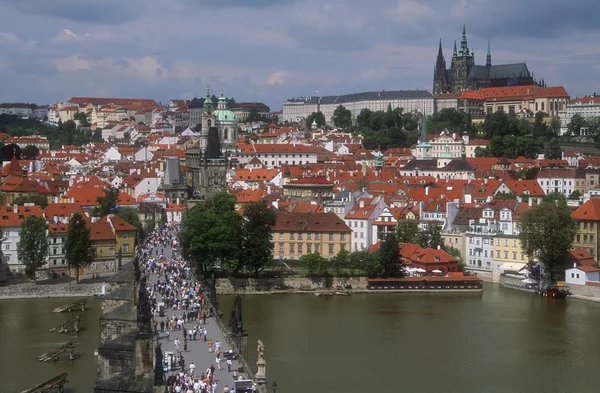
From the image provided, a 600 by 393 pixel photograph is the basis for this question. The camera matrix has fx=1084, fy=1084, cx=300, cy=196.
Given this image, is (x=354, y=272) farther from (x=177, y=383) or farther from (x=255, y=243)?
(x=177, y=383)

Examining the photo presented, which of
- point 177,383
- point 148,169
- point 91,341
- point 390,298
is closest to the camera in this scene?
point 177,383

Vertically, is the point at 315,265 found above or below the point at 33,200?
below

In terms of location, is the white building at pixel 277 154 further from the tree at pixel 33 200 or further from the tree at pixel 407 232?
the tree at pixel 407 232


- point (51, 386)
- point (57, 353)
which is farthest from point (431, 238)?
point (51, 386)

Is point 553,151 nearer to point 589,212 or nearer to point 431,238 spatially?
point 589,212

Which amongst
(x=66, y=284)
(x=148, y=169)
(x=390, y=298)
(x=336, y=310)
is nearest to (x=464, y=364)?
(x=336, y=310)

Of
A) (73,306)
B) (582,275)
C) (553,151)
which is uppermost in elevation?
(553,151)

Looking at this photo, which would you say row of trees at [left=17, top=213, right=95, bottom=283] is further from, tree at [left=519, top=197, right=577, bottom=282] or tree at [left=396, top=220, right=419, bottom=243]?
tree at [left=519, top=197, right=577, bottom=282]
